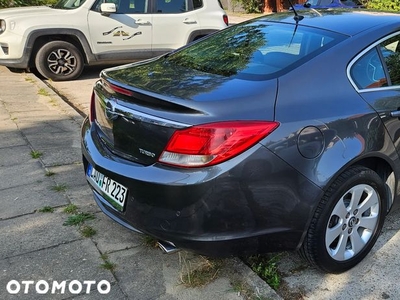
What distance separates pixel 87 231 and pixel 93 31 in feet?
17.6

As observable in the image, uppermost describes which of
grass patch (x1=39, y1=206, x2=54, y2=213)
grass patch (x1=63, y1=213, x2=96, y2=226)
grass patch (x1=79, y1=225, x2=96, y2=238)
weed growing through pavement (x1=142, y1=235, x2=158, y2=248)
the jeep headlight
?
the jeep headlight

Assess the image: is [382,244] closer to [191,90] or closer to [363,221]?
[363,221]

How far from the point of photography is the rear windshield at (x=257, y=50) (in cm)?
273

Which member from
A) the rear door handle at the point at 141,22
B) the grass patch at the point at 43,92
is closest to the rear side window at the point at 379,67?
the grass patch at the point at 43,92

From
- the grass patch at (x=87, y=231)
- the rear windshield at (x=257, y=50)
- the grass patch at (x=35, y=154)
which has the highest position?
the rear windshield at (x=257, y=50)

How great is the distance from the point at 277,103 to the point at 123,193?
1.00m

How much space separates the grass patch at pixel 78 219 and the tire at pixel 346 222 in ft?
5.34

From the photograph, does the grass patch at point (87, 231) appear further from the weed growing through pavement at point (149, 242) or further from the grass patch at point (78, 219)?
the weed growing through pavement at point (149, 242)

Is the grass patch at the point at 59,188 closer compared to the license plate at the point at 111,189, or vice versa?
the license plate at the point at 111,189

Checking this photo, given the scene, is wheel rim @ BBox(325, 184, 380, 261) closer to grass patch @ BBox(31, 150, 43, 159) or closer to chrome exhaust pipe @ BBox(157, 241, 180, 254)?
chrome exhaust pipe @ BBox(157, 241, 180, 254)

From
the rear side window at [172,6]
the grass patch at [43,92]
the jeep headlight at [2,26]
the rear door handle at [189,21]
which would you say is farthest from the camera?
the rear door handle at [189,21]

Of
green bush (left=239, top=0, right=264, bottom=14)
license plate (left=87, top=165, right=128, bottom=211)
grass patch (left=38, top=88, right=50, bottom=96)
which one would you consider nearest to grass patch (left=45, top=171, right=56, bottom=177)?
license plate (left=87, top=165, right=128, bottom=211)

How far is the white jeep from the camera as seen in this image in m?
7.38

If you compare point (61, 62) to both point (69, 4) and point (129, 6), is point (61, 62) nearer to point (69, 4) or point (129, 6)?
point (69, 4)
